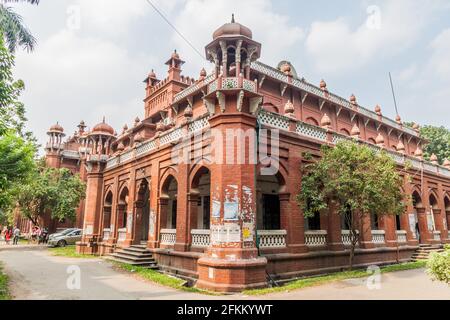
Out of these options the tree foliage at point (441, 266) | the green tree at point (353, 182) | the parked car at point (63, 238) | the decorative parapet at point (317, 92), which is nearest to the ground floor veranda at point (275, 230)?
the green tree at point (353, 182)

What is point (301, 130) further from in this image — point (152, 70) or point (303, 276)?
point (152, 70)

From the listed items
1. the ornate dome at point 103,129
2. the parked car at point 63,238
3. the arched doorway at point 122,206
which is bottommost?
the parked car at point 63,238

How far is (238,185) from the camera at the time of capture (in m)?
10.1

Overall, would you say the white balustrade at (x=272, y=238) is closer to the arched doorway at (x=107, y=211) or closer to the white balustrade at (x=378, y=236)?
the white balustrade at (x=378, y=236)

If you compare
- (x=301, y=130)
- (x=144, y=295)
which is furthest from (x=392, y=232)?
(x=144, y=295)

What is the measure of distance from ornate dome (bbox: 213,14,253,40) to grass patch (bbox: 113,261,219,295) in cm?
868

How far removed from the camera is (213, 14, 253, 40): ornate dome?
37.1ft

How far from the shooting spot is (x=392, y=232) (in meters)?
16.6

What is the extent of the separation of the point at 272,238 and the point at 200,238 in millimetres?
2743

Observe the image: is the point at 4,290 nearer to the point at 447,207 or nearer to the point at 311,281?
the point at 311,281

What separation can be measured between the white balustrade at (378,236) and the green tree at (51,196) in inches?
974

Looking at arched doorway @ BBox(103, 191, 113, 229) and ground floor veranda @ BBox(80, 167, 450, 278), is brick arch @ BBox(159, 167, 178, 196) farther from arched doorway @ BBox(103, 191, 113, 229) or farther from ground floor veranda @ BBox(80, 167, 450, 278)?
arched doorway @ BBox(103, 191, 113, 229)

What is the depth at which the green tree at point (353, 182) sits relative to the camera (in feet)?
37.5

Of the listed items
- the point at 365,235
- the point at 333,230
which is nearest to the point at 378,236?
the point at 365,235
